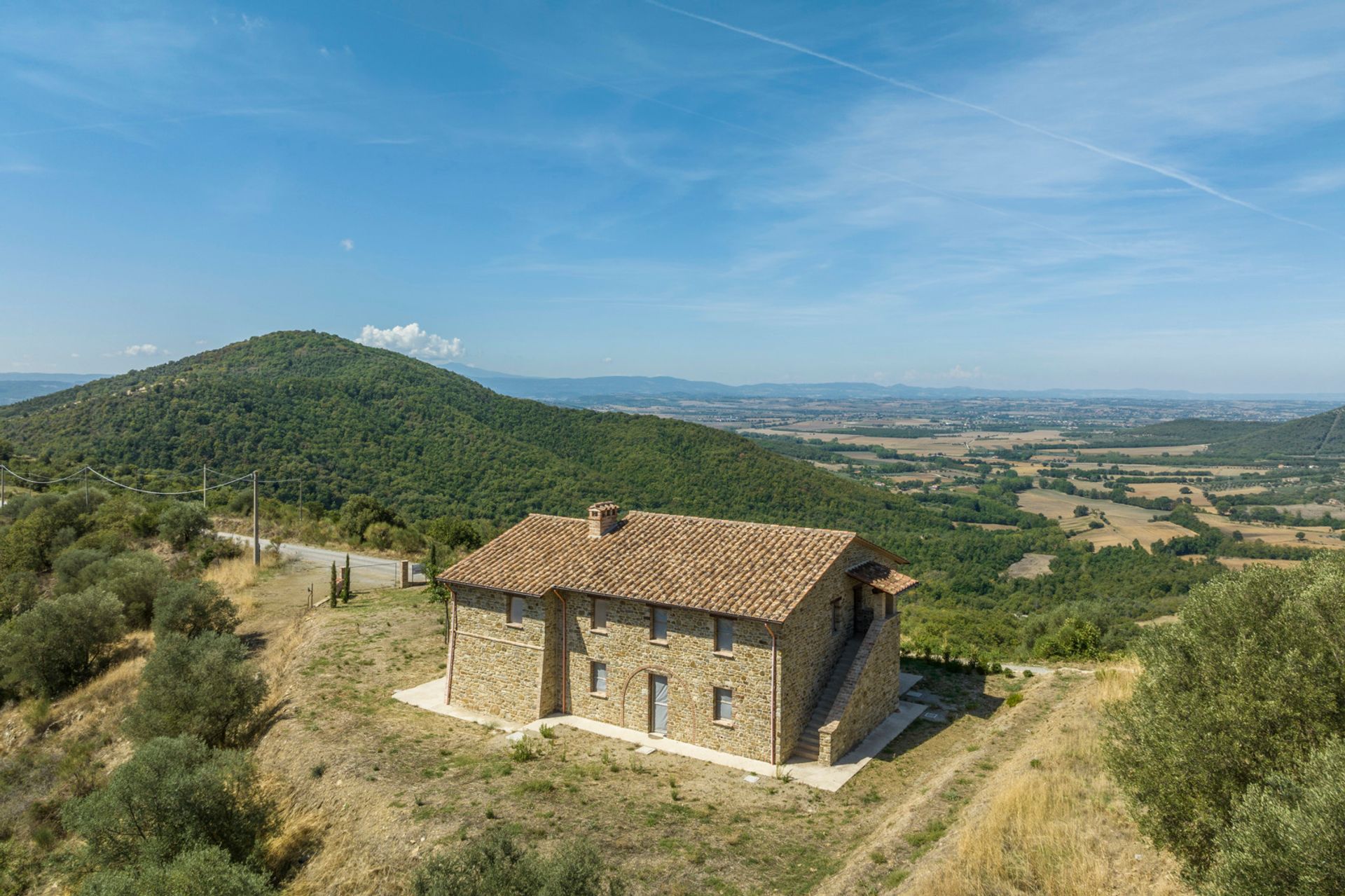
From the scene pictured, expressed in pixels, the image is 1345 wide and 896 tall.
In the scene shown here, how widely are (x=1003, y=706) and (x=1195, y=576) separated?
5620 centimetres

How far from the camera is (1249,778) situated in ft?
32.7

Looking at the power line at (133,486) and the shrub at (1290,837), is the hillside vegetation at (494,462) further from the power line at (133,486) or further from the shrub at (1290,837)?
the shrub at (1290,837)

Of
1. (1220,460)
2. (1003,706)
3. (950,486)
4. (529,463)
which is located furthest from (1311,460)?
(1003,706)

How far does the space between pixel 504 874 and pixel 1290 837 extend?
9.97m

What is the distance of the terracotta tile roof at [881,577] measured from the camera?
2105 cm

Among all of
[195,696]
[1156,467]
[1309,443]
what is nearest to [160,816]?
[195,696]

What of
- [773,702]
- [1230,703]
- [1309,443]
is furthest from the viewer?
[1309,443]

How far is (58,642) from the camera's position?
2916cm

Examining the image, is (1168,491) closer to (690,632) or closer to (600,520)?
(600,520)

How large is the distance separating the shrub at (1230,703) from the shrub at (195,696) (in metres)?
24.3

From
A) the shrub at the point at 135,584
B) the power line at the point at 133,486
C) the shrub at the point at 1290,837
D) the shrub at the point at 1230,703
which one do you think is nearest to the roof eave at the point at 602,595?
the shrub at the point at 1230,703

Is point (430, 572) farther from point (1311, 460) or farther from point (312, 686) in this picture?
point (1311, 460)

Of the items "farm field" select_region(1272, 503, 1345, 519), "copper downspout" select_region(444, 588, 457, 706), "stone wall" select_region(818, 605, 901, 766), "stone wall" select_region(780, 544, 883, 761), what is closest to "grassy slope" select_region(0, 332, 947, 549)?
"copper downspout" select_region(444, 588, 457, 706)

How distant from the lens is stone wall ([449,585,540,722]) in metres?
21.8
